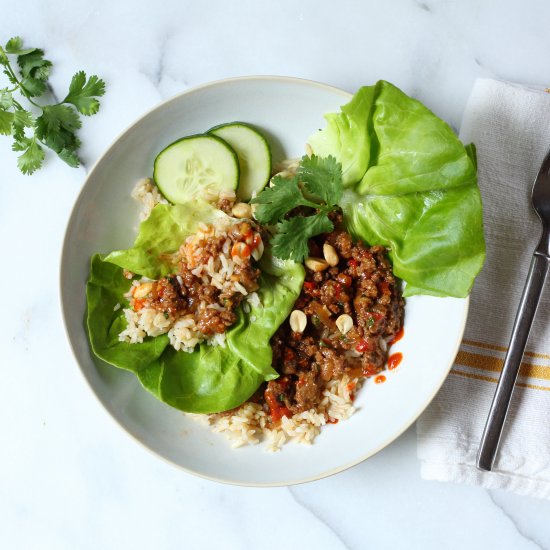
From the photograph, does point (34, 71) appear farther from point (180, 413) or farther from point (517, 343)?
point (517, 343)

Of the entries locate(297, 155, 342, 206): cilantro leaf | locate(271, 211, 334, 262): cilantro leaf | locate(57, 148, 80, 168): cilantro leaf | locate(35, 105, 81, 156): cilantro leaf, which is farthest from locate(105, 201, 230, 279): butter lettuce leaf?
locate(35, 105, 81, 156): cilantro leaf

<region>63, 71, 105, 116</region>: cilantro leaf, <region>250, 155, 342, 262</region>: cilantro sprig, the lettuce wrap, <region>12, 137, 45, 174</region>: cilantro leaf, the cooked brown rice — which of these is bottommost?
the cooked brown rice

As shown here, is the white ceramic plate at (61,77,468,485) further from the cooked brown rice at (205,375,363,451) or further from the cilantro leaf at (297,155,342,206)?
the cilantro leaf at (297,155,342,206)

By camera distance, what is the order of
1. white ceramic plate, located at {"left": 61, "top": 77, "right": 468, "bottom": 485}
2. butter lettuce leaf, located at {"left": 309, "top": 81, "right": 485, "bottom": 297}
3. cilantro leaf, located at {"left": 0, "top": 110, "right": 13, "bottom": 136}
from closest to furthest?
butter lettuce leaf, located at {"left": 309, "top": 81, "right": 485, "bottom": 297}, white ceramic plate, located at {"left": 61, "top": 77, "right": 468, "bottom": 485}, cilantro leaf, located at {"left": 0, "top": 110, "right": 13, "bottom": 136}

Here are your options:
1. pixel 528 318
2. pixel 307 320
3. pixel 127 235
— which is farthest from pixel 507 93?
pixel 127 235

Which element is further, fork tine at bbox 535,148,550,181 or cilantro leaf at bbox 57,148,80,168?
cilantro leaf at bbox 57,148,80,168

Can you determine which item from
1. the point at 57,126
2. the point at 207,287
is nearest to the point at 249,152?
the point at 207,287

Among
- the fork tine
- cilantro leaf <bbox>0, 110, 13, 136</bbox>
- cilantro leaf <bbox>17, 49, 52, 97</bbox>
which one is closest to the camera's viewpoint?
A: the fork tine

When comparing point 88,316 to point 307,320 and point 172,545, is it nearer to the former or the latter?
point 307,320
